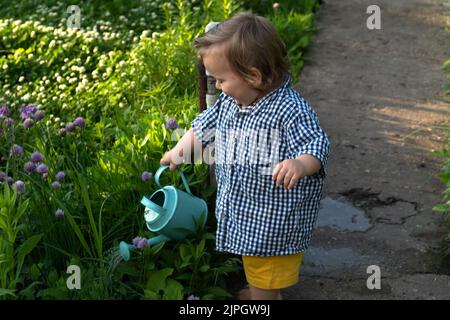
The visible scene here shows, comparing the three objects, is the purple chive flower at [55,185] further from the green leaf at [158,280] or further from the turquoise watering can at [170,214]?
the green leaf at [158,280]

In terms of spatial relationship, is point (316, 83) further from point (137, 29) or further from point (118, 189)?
point (118, 189)

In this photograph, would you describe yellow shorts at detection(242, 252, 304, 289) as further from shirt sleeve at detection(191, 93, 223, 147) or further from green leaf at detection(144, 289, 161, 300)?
shirt sleeve at detection(191, 93, 223, 147)

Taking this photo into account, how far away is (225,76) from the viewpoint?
121 inches

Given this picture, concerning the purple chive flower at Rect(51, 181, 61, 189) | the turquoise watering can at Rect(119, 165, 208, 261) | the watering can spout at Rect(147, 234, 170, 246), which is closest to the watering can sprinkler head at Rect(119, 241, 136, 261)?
the turquoise watering can at Rect(119, 165, 208, 261)

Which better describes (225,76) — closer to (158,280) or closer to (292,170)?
(292,170)

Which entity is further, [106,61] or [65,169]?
[106,61]

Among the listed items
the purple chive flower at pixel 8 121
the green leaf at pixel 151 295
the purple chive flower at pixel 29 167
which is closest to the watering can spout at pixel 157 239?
the green leaf at pixel 151 295

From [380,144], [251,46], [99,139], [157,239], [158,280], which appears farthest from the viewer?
[380,144]

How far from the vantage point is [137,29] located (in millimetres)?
6762

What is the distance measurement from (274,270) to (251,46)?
2.78ft

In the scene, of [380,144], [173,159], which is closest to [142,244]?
[173,159]

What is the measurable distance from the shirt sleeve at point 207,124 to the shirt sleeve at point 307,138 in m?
0.39
